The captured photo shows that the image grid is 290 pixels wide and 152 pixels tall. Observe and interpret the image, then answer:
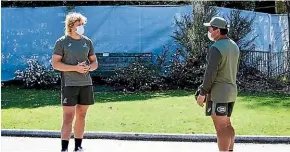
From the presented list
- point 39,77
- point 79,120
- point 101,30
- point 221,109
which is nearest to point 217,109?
point 221,109

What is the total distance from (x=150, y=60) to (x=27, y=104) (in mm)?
5294

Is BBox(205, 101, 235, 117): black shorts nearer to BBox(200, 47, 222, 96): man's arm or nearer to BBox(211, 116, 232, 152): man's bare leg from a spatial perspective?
BBox(211, 116, 232, 152): man's bare leg

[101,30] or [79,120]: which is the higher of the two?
[101,30]

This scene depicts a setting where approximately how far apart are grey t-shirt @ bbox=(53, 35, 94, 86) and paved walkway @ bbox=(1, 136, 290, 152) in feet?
3.46

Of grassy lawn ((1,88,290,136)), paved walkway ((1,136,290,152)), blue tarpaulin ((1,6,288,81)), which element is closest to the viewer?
paved walkway ((1,136,290,152))

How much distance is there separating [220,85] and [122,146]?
85.8 inches

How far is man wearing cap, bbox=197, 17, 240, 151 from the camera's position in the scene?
21.3 feet

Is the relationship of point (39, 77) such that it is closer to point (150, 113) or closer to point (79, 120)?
point (150, 113)

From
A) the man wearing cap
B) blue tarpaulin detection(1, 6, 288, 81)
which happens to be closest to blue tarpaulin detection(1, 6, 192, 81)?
blue tarpaulin detection(1, 6, 288, 81)

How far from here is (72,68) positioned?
707 centimetres

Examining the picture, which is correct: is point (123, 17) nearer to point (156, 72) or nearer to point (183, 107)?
point (156, 72)

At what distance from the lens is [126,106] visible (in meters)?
11.9

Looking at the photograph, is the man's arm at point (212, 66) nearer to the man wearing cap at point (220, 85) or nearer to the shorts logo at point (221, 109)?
the man wearing cap at point (220, 85)

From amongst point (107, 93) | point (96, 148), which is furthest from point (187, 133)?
point (107, 93)
